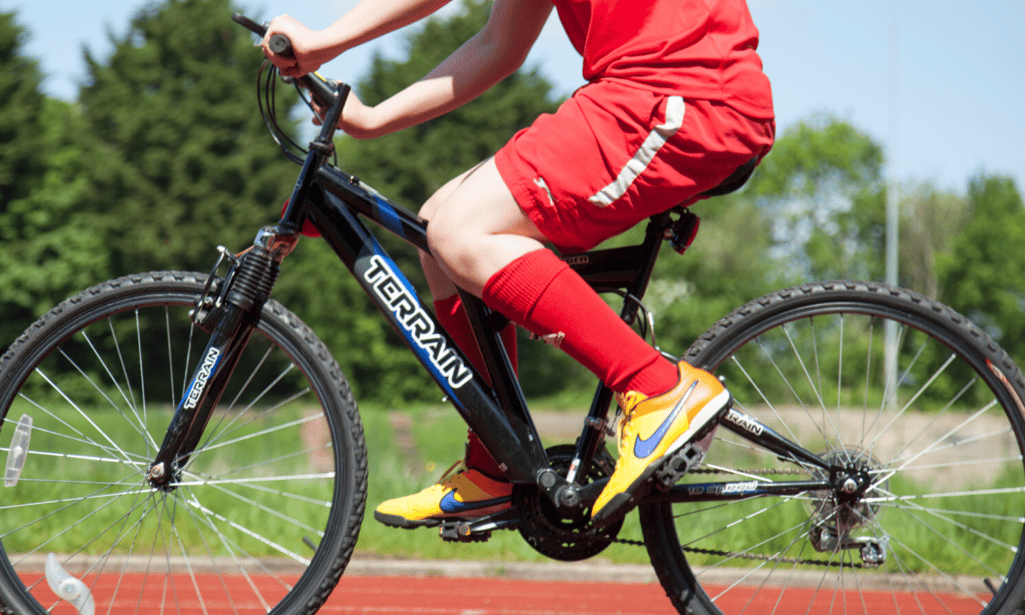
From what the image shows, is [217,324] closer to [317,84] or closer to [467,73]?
[317,84]

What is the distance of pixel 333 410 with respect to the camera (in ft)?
7.05

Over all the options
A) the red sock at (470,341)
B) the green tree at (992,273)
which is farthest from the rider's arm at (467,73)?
the green tree at (992,273)

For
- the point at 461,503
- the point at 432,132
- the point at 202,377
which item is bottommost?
the point at 461,503

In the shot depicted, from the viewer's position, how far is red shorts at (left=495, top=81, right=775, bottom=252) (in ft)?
6.16

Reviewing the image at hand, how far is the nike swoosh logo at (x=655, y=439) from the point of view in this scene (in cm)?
191

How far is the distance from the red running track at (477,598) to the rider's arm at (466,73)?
5.73 feet

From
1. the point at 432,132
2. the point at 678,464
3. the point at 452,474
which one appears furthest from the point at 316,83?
the point at 432,132

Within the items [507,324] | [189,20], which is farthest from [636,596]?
[189,20]

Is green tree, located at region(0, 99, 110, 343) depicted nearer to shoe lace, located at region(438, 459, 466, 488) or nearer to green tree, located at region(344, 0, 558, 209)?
green tree, located at region(344, 0, 558, 209)

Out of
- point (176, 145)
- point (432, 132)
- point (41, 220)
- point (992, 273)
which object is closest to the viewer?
point (176, 145)

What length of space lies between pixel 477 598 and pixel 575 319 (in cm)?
205

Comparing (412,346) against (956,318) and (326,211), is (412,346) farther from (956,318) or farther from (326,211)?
(956,318)

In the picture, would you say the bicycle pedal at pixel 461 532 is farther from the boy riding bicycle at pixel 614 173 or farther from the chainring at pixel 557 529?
the boy riding bicycle at pixel 614 173

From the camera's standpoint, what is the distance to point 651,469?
6.25ft
